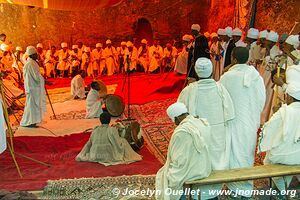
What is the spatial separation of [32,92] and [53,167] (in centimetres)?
305

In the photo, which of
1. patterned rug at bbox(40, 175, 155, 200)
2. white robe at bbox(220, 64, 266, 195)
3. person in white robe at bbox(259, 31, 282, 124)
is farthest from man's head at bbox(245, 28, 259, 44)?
patterned rug at bbox(40, 175, 155, 200)

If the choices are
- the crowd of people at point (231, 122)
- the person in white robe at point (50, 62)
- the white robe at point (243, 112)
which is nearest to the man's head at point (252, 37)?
the crowd of people at point (231, 122)

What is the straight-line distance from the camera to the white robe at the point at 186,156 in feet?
12.1

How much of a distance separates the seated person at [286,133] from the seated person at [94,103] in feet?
18.0

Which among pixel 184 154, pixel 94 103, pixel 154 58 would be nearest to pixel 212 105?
pixel 184 154

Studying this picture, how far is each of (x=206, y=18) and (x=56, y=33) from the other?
738 centimetres

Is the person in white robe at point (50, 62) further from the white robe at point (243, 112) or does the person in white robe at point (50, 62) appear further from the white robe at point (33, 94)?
the white robe at point (243, 112)

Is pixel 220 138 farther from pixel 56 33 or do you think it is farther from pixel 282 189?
pixel 56 33

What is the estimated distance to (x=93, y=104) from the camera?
943cm

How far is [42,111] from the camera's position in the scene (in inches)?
347

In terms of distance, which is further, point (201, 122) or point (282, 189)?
point (282, 189)

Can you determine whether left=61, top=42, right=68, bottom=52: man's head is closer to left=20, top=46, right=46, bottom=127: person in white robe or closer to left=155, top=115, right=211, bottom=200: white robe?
left=20, top=46, right=46, bottom=127: person in white robe

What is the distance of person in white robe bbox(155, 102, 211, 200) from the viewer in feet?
12.1

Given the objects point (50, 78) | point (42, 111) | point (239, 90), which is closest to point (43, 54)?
point (50, 78)
